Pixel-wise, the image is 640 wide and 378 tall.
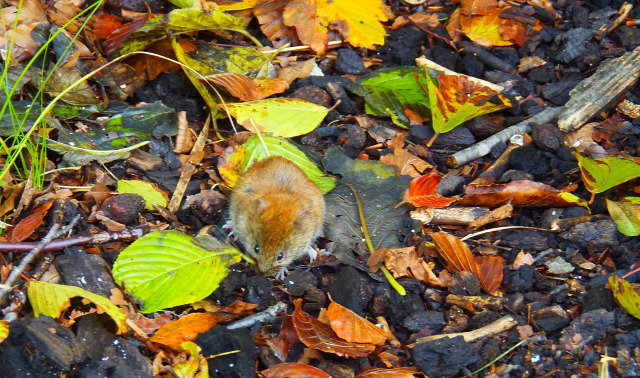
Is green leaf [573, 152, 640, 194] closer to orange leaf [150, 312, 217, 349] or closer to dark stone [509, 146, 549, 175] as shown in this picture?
dark stone [509, 146, 549, 175]

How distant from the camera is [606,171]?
158 inches

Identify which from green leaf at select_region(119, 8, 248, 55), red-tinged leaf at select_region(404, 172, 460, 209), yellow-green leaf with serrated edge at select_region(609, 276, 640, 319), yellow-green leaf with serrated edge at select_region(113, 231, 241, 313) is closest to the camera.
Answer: yellow-green leaf with serrated edge at select_region(609, 276, 640, 319)

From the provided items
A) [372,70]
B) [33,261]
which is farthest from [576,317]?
[33,261]

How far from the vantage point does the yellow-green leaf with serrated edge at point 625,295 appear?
10.9 ft

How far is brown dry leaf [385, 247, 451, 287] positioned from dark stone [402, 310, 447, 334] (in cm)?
29

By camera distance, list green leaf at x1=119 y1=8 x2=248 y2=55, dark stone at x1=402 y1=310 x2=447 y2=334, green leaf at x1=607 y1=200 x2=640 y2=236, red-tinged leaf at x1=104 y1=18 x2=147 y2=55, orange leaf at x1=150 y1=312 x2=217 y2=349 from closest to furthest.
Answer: orange leaf at x1=150 y1=312 x2=217 y2=349
dark stone at x1=402 y1=310 x2=447 y2=334
green leaf at x1=607 y1=200 x2=640 y2=236
green leaf at x1=119 y1=8 x2=248 y2=55
red-tinged leaf at x1=104 y1=18 x2=147 y2=55

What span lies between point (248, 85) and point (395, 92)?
48.9 inches

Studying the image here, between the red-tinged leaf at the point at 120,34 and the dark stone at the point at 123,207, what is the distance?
4.86 ft

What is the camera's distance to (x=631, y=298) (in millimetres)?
3352

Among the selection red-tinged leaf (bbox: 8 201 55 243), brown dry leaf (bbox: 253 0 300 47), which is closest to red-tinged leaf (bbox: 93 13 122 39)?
brown dry leaf (bbox: 253 0 300 47)

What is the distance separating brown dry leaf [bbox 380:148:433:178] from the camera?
15.1ft

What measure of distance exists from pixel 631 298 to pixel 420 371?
1.26m

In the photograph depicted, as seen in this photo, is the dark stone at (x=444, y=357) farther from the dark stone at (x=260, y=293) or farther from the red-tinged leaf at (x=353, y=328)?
the dark stone at (x=260, y=293)

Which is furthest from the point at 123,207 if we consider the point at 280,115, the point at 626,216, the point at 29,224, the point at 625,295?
the point at 626,216
